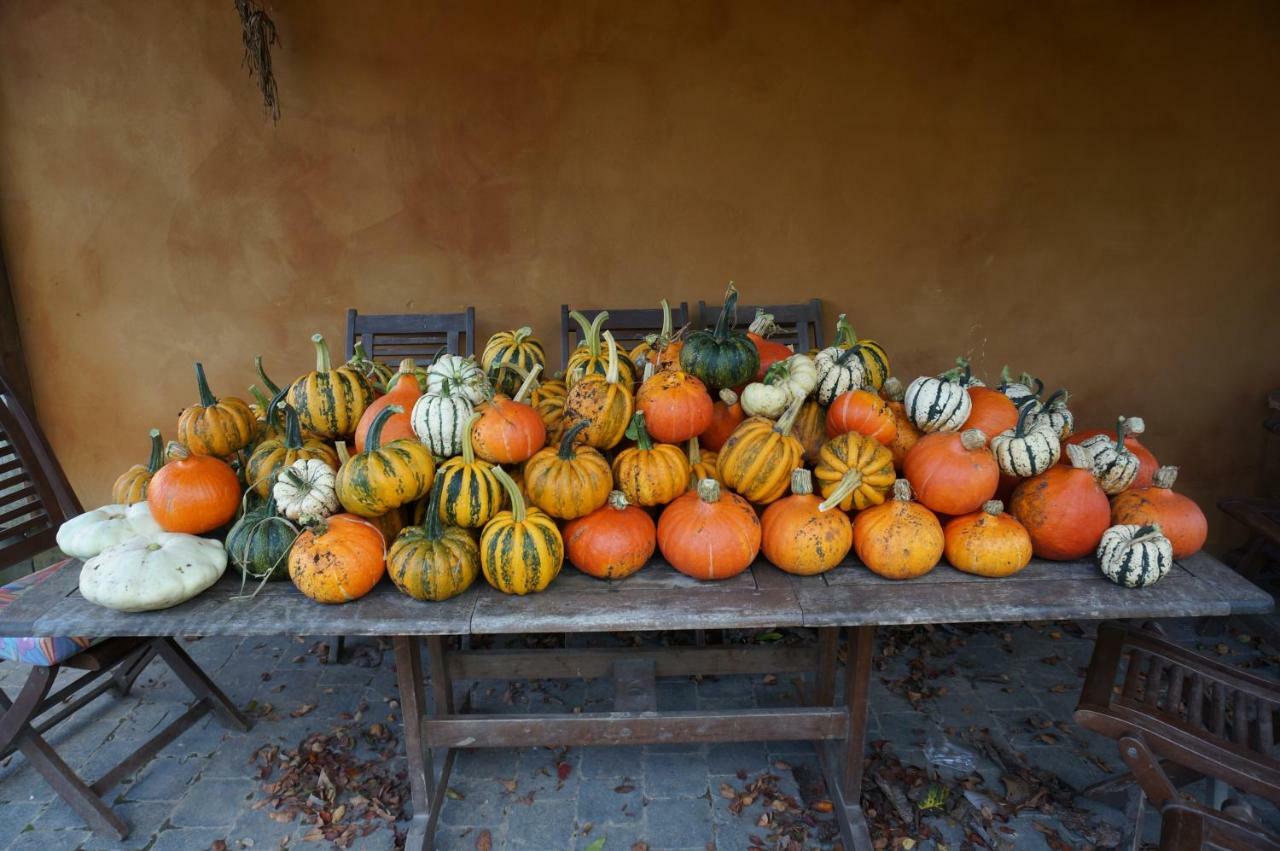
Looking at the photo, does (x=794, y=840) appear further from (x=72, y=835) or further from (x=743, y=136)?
(x=743, y=136)

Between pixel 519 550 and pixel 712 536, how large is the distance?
558 mm

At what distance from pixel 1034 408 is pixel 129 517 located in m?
3.06

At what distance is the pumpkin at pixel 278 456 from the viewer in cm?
223

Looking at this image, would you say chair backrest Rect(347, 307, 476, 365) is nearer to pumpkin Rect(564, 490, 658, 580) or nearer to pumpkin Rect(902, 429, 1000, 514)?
pumpkin Rect(564, 490, 658, 580)

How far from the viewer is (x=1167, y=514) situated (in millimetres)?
2150

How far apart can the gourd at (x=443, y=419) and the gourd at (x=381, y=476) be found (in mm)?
76

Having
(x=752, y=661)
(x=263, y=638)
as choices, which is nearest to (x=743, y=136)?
(x=752, y=661)

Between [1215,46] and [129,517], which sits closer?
A: [129,517]

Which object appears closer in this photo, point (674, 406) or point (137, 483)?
point (674, 406)

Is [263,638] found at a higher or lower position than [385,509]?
lower

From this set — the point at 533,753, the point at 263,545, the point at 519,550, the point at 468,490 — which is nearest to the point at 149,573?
the point at 263,545

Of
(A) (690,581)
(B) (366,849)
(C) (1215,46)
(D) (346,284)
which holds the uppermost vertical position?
(C) (1215,46)

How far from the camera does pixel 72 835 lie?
2545mm

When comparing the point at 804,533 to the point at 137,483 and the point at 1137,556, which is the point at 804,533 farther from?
the point at 137,483
